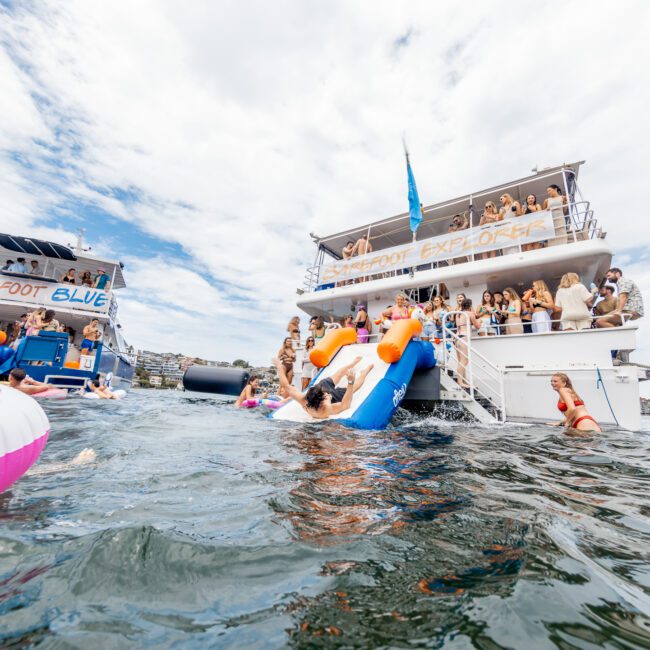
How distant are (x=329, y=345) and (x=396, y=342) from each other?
4.70 feet

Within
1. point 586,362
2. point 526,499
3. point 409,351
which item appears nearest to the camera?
point 526,499

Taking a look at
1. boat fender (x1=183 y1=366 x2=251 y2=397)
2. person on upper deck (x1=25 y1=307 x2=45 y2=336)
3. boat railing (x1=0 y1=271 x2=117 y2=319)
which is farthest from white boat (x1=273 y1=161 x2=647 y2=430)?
boat railing (x1=0 y1=271 x2=117 y2=319)

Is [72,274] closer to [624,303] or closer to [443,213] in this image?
[443,213]

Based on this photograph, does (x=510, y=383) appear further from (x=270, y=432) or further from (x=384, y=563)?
(x=384, y=563)

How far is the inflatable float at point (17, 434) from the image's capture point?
1.59 m

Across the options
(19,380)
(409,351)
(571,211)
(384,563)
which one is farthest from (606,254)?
(19,380)

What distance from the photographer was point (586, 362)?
20.4ft

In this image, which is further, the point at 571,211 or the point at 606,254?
the point at 571,211

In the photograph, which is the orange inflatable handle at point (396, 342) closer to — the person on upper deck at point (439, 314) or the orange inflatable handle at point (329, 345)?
the orange inflatable handle at point (329, 345)

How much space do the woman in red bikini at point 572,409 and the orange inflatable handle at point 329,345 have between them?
349 cm

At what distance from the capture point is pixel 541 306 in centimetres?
703

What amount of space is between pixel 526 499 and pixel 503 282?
8.03 metres

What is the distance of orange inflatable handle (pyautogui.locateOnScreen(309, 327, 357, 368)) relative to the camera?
629 centimetres

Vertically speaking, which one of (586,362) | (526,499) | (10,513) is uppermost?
(586,362)
